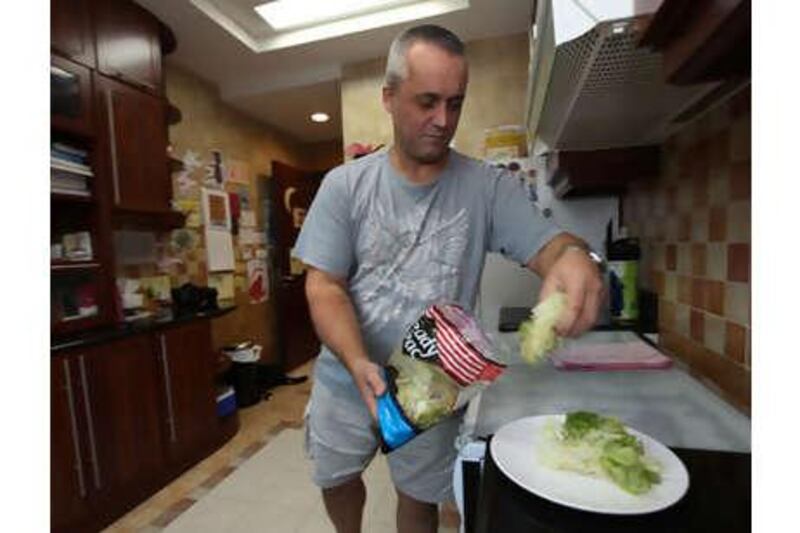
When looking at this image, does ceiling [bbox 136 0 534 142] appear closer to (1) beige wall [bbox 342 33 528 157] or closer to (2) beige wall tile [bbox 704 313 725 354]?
(1) beige wall [bbox 342 33 528 157]

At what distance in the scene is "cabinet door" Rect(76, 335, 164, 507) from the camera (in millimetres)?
1753

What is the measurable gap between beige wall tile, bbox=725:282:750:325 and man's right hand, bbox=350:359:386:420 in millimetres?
648

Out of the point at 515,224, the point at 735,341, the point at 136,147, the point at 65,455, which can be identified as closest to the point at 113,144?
the point at 136,147

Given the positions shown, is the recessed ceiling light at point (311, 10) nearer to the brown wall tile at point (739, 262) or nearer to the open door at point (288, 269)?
the open door at point (288, 269)

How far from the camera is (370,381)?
28.4 inches

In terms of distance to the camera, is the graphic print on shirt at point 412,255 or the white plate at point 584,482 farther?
the graphic print on shirt at point 412,255

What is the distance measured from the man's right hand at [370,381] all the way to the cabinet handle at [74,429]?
4.65ft

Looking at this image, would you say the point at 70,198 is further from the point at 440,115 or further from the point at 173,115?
the point at 440,115

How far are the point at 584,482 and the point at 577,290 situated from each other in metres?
0.26

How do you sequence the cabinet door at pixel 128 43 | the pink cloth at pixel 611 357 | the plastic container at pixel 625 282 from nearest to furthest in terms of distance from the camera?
the pink cloth at pixel 611 357 < the plastic container at pixel 625 282 < the cabinet door at pixel 128 43

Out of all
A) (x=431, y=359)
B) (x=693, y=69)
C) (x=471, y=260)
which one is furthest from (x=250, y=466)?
(x=693, y=69)

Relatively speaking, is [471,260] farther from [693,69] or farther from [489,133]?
[489,133]

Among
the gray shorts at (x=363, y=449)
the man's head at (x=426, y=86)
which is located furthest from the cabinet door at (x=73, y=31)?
the gray shorts at (x=363, y=449)

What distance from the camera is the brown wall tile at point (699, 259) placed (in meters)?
1.01
